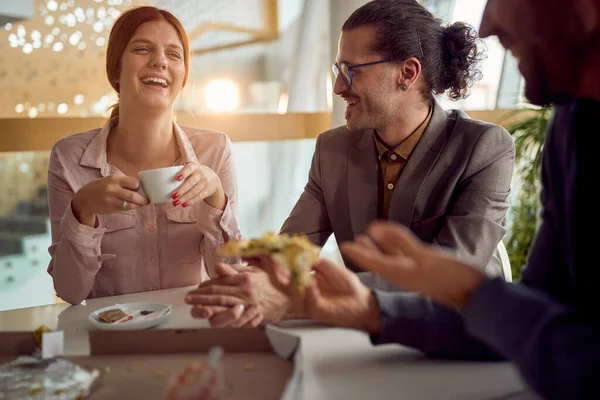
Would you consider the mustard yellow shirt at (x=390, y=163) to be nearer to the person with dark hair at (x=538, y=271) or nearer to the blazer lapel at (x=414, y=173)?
the blazer lapel at (x=414, y=173)

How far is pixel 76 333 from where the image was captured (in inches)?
59.6

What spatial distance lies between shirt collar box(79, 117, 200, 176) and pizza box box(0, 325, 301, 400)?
102 cm

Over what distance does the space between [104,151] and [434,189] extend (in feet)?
4.08

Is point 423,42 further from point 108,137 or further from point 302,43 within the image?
point 302,43

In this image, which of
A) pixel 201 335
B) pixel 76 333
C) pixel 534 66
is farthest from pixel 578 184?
pixel 76 333

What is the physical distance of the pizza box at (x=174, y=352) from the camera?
1.14m

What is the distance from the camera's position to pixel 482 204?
2033 mm

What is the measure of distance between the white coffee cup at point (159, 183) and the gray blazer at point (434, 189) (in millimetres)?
732

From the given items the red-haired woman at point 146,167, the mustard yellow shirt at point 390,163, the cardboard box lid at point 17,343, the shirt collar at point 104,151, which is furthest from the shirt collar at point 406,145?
the cardboard box lid at point 17,343

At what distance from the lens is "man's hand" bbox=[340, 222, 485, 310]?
930 mm

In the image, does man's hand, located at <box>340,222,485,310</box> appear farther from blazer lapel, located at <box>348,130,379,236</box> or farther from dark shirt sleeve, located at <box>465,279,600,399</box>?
blazer lapel, located at <box>348,130,379,236</box>

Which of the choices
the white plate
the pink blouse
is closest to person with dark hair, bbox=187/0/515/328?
the pink blouse

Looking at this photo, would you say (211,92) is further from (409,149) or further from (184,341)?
(184,341)

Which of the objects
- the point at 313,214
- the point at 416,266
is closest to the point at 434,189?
the point at 313,214
